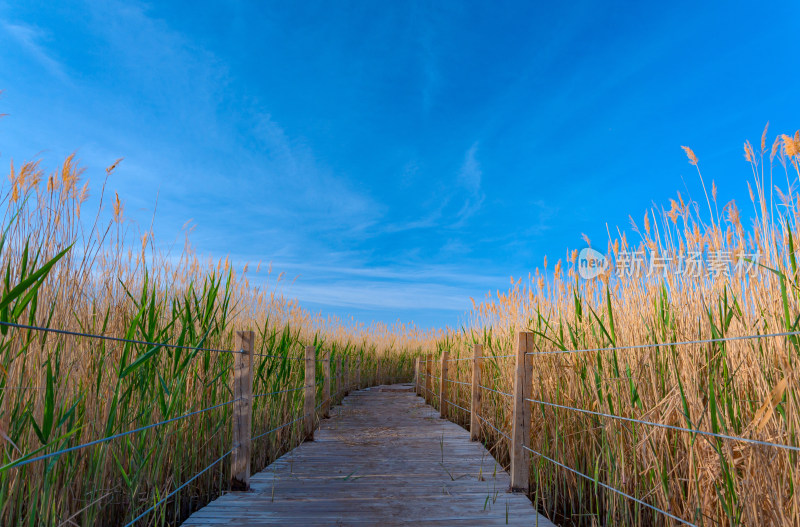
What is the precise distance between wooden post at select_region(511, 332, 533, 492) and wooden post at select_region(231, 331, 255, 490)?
187 centimetres

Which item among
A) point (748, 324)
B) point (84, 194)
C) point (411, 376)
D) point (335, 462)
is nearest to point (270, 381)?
point (335, 462)

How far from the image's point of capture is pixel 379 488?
358 centimetres

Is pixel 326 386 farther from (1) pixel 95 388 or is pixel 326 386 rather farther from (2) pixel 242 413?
(1) pixel 95 388

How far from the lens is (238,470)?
344 cm

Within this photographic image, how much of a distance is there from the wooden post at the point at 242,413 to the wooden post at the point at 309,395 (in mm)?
1923

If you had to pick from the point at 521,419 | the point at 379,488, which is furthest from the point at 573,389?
the point at 379,488

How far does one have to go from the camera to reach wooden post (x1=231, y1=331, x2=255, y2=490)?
3449 mm

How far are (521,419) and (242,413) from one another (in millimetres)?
1979

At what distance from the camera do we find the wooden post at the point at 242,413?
3449mm

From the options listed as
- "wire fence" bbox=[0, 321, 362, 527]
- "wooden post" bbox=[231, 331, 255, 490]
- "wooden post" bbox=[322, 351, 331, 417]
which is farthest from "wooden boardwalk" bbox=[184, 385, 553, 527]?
"wooden post" bbox=[322, 351, 331, 417]
